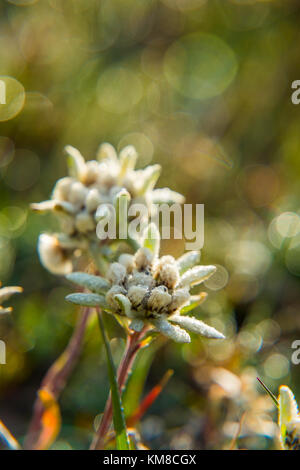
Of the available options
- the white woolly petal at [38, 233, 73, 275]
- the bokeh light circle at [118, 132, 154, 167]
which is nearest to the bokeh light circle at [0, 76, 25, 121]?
the bokeh light circle at [118, 132, 154, 167]

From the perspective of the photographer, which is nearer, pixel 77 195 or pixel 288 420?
pixel 288 420

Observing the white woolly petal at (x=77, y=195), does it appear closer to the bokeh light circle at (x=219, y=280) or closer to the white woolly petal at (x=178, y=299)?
the white woolly petal at (x=178, y=299)

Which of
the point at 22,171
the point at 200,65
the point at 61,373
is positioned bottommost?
the point at 61,373

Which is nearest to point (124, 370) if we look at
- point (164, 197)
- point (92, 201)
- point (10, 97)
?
point (92, 201)

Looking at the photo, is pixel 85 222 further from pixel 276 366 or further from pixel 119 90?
pixel 119 90

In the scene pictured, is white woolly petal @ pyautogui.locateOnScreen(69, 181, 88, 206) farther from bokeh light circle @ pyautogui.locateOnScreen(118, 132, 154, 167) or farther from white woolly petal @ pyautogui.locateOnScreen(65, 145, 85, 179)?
bokeh light circle @ pyautogui.locateOnScreen(118, 132, 154, 167)

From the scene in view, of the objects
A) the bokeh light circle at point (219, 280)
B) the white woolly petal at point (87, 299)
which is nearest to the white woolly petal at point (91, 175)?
the white woolly petal at point (87, 299)

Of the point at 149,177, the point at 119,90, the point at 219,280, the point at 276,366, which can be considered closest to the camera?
the point at 149,177
